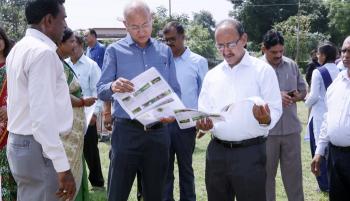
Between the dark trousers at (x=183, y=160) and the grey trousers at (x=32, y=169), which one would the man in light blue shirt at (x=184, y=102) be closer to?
the dark trousers at (x=183, y=160)

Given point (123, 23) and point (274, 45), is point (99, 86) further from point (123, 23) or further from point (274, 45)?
point (274, 45)

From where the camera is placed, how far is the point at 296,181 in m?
4.60

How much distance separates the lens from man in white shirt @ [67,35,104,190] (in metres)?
5.78

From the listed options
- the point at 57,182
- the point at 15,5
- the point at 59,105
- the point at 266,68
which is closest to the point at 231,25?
the point at 266,68

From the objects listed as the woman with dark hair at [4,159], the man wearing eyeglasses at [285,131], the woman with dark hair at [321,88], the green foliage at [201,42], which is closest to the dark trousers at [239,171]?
the man wearing eyeglasses at [285,131]

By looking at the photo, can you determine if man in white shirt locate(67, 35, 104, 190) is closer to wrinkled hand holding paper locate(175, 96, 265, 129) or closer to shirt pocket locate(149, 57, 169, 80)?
shirt pocket locate(149, 57, 169, 80)

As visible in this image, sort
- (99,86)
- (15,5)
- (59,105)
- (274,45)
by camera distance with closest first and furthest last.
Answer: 1. (59,105)
2. (99,86)
3. (274,45)
4. (15,5)

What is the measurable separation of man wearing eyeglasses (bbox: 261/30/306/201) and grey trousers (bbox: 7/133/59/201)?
8.41 ft

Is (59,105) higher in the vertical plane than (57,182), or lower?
higher

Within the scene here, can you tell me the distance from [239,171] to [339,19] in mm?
44315

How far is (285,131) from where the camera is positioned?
179 inches

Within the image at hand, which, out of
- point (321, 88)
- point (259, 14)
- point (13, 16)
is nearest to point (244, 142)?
point (321, 88)

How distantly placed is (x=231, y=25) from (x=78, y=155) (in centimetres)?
162

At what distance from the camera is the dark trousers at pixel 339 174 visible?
3602 mm
